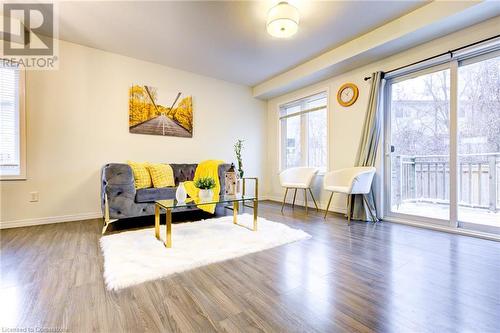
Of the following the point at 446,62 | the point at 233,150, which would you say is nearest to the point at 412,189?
the point at 446,62

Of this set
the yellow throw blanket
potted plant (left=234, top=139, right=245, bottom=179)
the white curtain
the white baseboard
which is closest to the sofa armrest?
the yellow throw blanket

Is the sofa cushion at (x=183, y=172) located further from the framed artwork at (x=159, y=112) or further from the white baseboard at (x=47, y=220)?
the white baseboard at (x=47, y=220)

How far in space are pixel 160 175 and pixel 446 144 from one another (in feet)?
12.5

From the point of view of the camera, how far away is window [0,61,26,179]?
2.88 m

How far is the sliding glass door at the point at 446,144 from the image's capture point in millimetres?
2535

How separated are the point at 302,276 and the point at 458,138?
8.43 feet

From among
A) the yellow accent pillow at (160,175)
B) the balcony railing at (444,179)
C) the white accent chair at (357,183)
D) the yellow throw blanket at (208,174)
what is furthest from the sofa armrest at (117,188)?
the balcony railing at (444,179)

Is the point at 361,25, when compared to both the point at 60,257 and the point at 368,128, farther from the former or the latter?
the point at 60,257

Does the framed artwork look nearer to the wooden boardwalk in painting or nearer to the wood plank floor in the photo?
the wooden boardwalk in painting

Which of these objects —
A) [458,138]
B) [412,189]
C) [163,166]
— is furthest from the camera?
[163,166]

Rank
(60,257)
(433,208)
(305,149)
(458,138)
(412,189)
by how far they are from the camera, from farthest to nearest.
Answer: (305,149)
(412,189)
(433,208)
(458,138)
(60,257)

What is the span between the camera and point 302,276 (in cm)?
160

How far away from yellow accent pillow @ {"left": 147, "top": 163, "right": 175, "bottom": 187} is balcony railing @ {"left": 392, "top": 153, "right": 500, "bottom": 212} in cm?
332

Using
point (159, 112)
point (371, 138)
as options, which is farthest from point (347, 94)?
point (159, 112)
